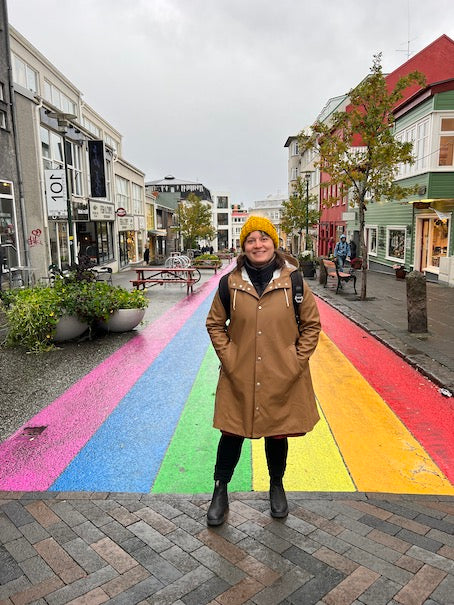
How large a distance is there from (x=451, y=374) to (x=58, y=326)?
5948mm

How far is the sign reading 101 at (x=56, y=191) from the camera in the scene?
16984 millimetres

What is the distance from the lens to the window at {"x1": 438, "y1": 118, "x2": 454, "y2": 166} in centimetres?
1681

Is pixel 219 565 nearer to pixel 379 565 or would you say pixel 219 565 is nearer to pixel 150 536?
pixel 150 536

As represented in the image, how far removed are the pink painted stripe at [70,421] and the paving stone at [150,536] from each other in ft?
3.11

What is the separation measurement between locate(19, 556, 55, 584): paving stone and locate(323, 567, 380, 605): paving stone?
4.82 ft

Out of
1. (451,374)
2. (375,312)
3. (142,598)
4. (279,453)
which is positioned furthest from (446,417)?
(375,312)

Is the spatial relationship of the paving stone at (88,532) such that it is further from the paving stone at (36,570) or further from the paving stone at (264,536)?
the paving stone at (264,536)

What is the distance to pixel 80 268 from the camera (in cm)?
848

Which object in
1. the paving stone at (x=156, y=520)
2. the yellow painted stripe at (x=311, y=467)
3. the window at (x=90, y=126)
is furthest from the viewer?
the window at (x=90, y=126)

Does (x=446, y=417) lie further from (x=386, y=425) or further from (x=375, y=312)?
(x=375, y=312)

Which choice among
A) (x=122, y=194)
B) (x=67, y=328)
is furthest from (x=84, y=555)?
(x=122, y=194)

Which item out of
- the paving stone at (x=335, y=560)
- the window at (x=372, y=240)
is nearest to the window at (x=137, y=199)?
the window at (x=372, y=240)

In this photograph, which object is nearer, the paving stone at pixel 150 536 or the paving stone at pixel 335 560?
the paving stone at pixel 335 560

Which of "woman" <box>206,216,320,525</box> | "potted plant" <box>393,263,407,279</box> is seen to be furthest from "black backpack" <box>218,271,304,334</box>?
"potted plant" <box>393,263,407,279</box>
